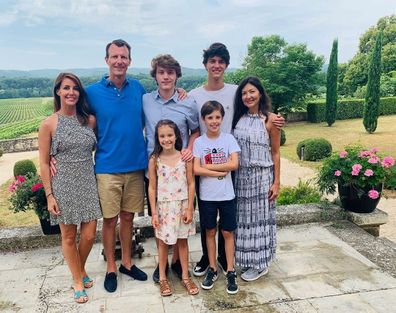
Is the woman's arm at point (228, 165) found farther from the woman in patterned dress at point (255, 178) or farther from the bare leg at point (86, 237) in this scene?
the bare leg at point (86, 237)

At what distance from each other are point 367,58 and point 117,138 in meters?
35.6

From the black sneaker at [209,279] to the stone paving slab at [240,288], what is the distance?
1.7 inches

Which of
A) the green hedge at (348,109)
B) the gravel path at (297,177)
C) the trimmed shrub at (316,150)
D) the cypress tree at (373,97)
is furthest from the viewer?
the green hedge at (348,109)

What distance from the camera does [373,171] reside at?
398 cm

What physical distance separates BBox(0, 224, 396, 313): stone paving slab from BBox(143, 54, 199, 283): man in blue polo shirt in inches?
43.2

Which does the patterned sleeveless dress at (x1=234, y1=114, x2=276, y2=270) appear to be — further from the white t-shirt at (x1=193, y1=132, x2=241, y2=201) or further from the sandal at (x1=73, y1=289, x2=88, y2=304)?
the sandal at (x1=73, y1=289, x2=88, y2=304)

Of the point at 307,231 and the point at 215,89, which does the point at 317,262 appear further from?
the point at 215,89

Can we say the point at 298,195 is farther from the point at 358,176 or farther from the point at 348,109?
the point at 348,109

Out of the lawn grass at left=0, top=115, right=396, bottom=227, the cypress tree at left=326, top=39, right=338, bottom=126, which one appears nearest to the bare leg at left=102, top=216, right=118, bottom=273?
the lawn grass at left=0, top=115, right=396, bottom=227

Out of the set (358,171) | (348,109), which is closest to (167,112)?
(358,171)

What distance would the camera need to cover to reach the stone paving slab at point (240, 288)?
2.67 m

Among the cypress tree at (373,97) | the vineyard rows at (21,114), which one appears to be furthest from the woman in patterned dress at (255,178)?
the vineyard rows at (21,114)

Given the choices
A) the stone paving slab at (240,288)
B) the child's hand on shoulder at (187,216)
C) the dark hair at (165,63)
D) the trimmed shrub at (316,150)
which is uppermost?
the dark hair at (165,63)

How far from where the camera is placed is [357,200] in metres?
4.08
